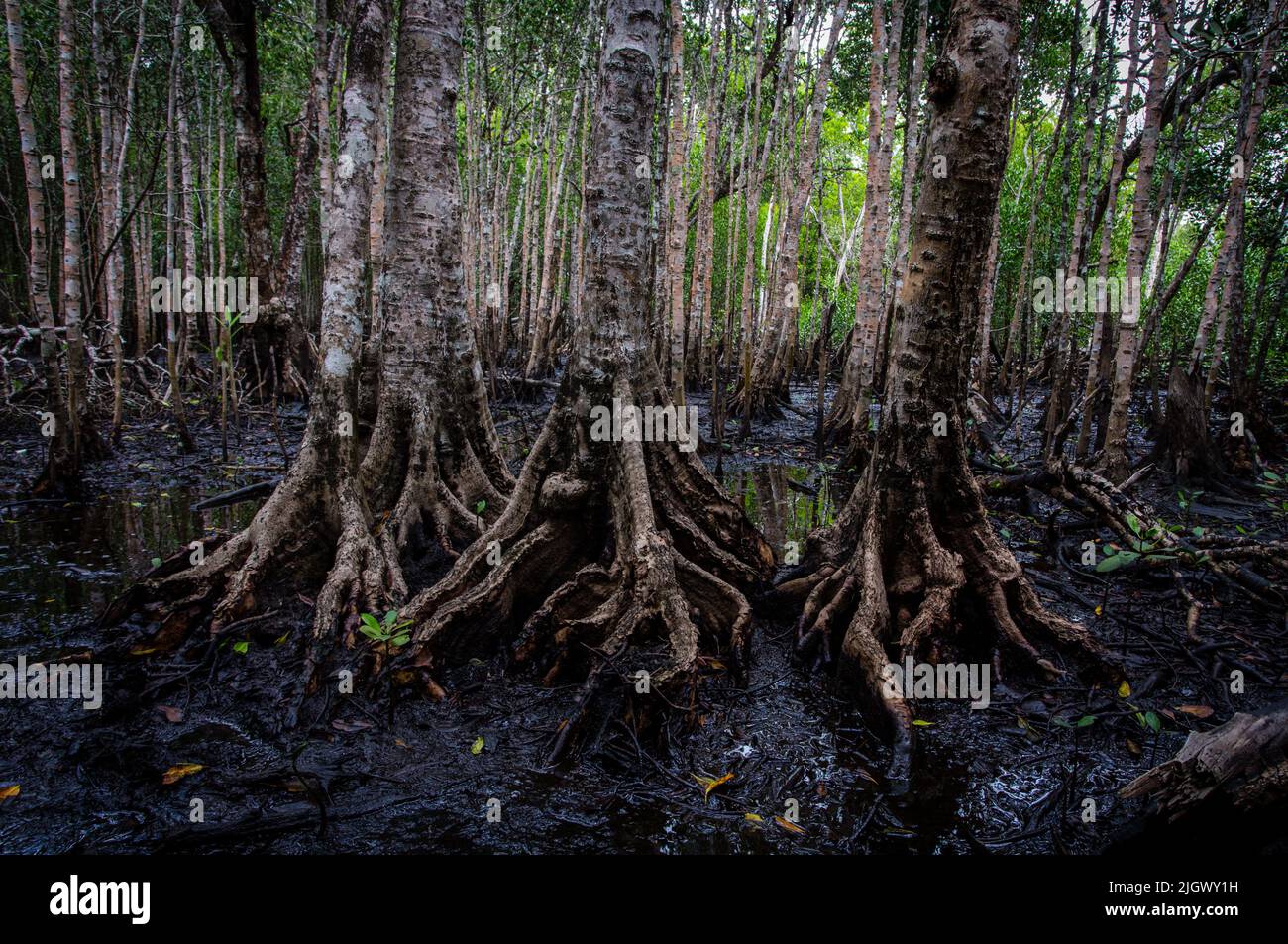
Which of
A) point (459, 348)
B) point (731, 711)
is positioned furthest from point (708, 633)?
point (459, 348)

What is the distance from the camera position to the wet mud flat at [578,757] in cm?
254

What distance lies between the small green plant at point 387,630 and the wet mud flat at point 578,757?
0.29 metres

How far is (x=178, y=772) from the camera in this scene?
285cm

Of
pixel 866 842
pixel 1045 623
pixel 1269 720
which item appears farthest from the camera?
pixel 1045 623

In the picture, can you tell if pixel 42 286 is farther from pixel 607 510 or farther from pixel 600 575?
pixel 600 575

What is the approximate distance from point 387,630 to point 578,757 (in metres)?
1.22

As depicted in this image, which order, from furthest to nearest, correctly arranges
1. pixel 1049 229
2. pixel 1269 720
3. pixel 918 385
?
pixel 1049 229 < pixel 918 385 < pixel 1269 720

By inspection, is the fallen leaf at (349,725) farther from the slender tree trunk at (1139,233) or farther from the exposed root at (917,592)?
the slender tree trunk at (1139,233)

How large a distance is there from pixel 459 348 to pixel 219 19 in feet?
32.0

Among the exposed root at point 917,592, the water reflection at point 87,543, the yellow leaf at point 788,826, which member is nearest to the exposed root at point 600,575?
the exposed root at point 917,592

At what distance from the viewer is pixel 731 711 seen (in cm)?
346

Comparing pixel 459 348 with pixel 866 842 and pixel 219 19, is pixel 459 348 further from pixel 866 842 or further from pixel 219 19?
pixel 219 19

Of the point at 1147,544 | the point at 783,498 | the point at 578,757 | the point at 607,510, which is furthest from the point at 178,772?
the point at 783,498

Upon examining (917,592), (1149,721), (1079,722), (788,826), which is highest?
(917,592)
